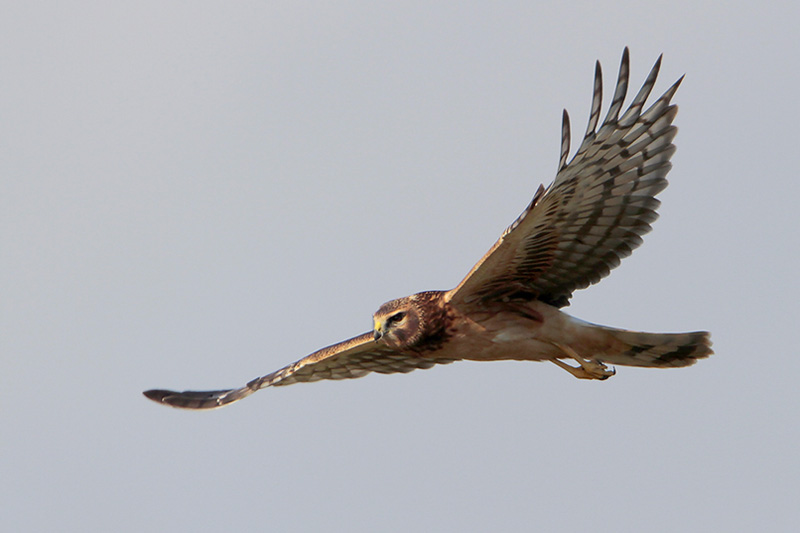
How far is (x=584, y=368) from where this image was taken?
969 centimetres

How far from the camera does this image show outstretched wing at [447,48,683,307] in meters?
8.75

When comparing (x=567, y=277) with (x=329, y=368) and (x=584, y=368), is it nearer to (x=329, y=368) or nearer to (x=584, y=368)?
(x=584, y=368)

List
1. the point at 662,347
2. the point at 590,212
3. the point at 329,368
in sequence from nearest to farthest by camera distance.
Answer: the point at 590,212 < the point at 662,347 < the point at 329,368

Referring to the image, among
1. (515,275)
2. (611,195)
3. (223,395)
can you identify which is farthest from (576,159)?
(223,395)

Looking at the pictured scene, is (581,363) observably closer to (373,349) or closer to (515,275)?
(515,275)

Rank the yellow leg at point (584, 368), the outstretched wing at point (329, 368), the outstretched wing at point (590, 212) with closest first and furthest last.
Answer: the outstretched wing at point (590, 212)
the yellow leg at point (584, 368)
the outstretched wing at point (329, 368)

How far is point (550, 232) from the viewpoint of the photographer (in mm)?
9398

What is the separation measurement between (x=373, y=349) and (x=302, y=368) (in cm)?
85

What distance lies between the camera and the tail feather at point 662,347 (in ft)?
31.9

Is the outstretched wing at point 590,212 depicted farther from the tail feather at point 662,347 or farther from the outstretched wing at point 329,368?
the outstretched wing at point 329,368

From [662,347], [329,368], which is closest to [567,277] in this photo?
[662,347]

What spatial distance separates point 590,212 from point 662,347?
1503mm

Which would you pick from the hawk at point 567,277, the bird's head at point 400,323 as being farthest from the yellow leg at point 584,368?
the bird's head at point 400,323

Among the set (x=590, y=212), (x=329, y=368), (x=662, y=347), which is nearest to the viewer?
(x=590, y=212)
